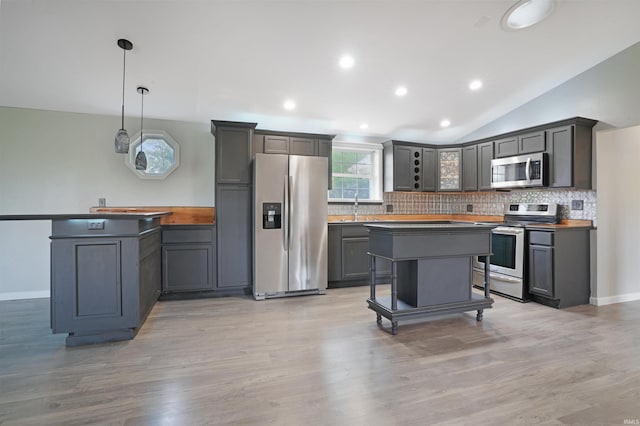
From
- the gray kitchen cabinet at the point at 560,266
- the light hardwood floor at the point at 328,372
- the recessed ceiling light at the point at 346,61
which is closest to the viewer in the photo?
the light hardwood floor at the point at 328,372

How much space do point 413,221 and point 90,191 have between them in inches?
194

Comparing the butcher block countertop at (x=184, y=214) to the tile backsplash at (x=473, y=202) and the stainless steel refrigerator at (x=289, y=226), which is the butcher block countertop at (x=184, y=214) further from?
the tile backsplash at (x=473, y=202)

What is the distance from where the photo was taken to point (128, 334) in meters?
2.79

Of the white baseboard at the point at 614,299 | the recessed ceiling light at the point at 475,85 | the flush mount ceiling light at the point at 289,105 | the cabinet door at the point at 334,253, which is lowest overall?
the white baseboard at the point at 614,299

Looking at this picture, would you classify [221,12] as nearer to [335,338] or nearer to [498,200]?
[335,338]

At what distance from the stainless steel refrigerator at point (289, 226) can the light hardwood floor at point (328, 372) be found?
802 mm

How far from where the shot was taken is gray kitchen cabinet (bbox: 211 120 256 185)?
419cm

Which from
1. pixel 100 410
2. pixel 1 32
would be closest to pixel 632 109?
pixel 100 410

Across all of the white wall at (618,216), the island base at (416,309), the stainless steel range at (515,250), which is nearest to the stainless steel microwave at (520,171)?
the stainless steel range at (515,250)

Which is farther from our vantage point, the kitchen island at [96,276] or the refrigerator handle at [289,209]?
the refrigerator handle at [289,209]

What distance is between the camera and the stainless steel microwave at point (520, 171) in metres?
4.00

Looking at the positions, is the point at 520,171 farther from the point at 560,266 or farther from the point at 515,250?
the point at 560,266

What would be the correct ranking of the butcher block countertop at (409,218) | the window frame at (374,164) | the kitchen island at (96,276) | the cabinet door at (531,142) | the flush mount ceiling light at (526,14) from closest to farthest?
the kitchen island at (96,276) → the flush mount ceiling light at (526,14) → the cabinet door at (531,142) → the butcher block countertop at (409,218) → the window frame at (374,164)

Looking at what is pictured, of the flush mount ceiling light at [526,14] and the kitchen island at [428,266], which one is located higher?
the flush mount ceiling light at [526,14]
